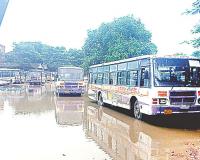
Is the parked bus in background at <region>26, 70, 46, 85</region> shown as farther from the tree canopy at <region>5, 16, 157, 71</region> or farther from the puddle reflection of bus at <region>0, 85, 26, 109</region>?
the tree canopy at <region>5, 16, 157, 71</region>

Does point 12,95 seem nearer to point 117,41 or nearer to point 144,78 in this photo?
point 117,41

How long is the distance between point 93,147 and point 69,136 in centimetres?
173

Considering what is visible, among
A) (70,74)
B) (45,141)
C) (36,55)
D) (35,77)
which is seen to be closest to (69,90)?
(70,74)

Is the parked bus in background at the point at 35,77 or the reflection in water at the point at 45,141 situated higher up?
the parked bus in background at the point at 35,77

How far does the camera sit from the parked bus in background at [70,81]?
27766mm

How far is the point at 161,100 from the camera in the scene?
1172 centimetres

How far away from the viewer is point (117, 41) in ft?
124

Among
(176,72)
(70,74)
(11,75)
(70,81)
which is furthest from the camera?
(11,75)

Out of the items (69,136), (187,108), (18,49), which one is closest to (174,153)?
(69,136)

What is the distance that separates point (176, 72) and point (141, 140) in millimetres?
4018

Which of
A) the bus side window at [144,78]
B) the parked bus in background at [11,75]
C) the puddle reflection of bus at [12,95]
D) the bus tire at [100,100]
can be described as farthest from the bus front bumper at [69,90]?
the parked bus in background at [11,75]

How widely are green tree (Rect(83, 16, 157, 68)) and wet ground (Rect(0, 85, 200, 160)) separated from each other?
918 inches

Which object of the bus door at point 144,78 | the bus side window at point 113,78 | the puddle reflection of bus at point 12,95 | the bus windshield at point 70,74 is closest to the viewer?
the bus door at point 144,78

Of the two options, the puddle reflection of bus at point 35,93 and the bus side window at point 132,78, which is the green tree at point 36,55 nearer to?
the puddle reflection of bus at point 35,93
